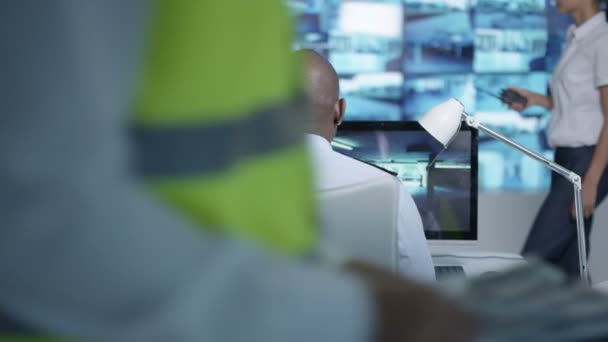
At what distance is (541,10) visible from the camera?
5609 mm

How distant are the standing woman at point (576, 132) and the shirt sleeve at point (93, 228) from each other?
3.84 metres

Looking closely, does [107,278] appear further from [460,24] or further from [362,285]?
[460,24]

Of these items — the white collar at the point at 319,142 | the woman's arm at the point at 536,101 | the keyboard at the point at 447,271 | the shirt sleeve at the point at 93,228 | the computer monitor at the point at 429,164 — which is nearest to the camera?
the shirt sleeve at the point at 93,228

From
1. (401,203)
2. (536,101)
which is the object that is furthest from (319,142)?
(536,101)

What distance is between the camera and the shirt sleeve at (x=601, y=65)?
4082 mm

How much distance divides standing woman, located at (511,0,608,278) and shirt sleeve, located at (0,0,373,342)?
384cm

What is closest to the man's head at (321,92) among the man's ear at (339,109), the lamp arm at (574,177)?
the man's ear at (339,109)

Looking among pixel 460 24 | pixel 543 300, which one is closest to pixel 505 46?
pixel 460 24

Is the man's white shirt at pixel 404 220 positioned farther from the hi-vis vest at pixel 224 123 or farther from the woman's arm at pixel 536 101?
the woman's arm at pixel 536 101

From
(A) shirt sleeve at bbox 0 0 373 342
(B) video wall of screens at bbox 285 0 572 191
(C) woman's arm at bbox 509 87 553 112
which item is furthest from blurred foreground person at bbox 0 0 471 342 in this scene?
(B) video wall of screens at bbox 285 0 572 191

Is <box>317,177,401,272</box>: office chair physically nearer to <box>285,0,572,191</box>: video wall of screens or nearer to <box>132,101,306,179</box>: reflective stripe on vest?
<box>132,101,306,179</box>: reflective stripe on vest

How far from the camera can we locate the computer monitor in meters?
3.17

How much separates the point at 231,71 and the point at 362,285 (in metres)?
0.12

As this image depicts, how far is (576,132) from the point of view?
4250 mm
